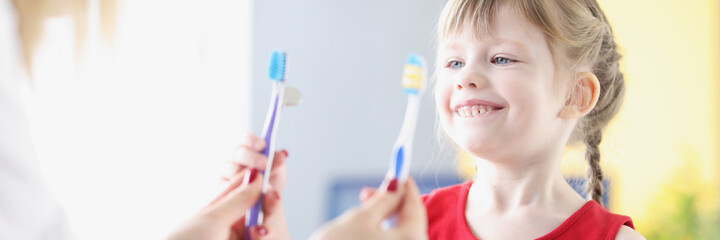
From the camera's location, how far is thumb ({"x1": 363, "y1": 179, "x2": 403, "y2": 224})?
0.47 metres

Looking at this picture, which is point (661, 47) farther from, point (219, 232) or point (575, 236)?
point (219, 232)

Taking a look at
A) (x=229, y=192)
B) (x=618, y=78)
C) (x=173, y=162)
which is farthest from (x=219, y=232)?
(x=173, y=162)

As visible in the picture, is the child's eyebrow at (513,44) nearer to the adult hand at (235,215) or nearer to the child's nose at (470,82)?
the child's nose at (470,82)

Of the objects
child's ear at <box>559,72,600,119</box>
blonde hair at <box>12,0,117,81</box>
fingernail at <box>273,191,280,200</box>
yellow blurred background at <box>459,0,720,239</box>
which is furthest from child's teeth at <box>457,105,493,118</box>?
yellow blurred background at <box>459,0,720,239</box>

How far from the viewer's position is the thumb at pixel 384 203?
469 mm

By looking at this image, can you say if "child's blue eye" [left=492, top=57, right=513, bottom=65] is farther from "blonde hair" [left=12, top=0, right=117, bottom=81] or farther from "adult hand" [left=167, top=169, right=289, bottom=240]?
"blonde hair" [left=12, top=0, right=117, bottom=81]

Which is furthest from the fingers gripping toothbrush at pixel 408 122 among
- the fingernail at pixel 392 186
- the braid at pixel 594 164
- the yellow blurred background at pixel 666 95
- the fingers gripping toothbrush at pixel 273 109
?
the yellow blurred background at pixel 666 95

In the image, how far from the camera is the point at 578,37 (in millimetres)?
716

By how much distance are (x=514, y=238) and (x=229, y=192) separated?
1.05ft

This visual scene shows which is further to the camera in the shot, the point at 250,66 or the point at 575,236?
the point at 250,66

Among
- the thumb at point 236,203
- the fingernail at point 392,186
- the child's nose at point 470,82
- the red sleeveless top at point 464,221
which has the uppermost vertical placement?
the child's nose at point 470,82

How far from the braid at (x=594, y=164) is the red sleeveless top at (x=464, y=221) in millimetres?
103

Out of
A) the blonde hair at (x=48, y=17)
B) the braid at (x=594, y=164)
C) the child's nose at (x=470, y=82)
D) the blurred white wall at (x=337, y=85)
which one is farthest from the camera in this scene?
the blurred white wall at (x=337, y=85)

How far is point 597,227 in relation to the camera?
696 mm
